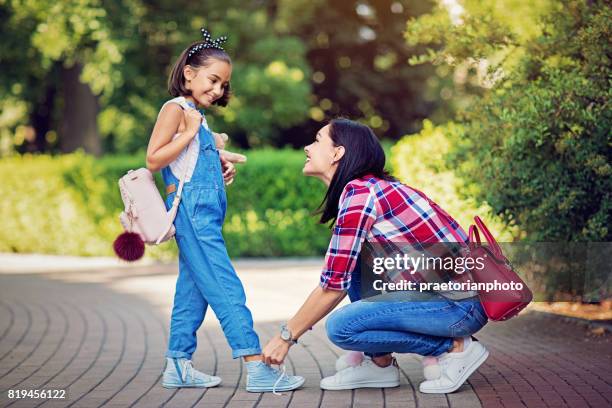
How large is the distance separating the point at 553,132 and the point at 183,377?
10.5ft

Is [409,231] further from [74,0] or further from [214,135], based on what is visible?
[74,0]

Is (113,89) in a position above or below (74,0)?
below

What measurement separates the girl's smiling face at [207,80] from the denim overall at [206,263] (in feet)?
0.56

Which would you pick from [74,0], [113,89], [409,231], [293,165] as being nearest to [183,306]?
[409,231]

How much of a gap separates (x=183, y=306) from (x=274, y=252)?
8.07m

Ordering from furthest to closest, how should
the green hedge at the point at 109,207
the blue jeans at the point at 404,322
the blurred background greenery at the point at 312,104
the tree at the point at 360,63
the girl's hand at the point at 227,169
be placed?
the tree at the point at 360,63 → the green hedge at the point at 109,207 → the blurred background greenery at the point at 312,104 → the girl's hand at the point at 227,169 → the blue jeans at the point at 404,322

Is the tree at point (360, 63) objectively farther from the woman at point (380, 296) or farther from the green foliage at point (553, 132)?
the woman at point (380, 296)

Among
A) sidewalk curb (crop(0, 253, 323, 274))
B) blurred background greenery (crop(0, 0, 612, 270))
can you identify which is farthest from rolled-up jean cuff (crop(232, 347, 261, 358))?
sidewalk curb (crop(0, 253, 323, 274))

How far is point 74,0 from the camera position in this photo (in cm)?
1512

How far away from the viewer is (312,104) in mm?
23594

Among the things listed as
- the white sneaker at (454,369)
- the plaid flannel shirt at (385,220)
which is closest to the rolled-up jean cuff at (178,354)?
the plaid flannel shirt at (385,220)

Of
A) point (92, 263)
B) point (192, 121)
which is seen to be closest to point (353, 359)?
point (192, 121)

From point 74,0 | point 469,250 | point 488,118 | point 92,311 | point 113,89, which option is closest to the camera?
point 469,250

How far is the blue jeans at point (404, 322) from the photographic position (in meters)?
4.50
